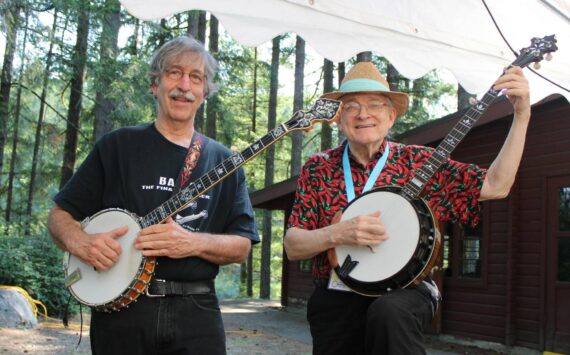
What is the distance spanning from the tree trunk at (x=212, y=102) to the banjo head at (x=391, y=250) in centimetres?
1635

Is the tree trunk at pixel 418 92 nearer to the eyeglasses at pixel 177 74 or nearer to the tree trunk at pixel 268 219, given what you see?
the tree trunk at pixel 268 219

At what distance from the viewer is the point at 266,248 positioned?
22.3 metres

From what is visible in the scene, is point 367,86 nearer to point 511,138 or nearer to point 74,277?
point 511,138

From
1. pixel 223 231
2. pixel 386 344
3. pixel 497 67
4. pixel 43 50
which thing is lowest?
pixel 386 344

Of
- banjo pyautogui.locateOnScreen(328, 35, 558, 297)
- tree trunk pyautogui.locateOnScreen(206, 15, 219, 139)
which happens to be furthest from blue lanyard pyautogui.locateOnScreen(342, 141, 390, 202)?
tree trunk pyautogui.locateOnScreen(206, 15, 219, 139)

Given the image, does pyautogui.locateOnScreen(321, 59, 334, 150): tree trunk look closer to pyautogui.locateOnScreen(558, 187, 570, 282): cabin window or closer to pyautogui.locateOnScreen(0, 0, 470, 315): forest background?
pyautogui.locateOnScreen(0, 0, 470, 315): forest background

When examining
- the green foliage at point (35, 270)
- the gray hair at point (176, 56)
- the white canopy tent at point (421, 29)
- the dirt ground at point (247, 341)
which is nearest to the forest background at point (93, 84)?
the green foliage at point (35, 270)

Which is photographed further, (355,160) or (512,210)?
(512,210)

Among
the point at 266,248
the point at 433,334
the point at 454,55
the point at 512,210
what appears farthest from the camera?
the point at 266,248

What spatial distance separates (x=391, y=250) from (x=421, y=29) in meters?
1.96

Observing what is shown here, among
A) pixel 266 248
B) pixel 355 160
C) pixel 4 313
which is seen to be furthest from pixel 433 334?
pixel 266 248

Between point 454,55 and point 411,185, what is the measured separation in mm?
1832

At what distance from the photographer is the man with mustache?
9.07 ft

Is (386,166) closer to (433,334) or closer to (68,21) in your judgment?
(433,334)
